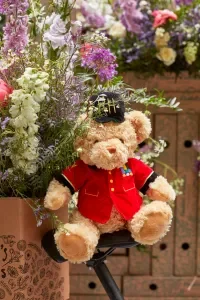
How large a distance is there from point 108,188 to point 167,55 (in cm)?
104

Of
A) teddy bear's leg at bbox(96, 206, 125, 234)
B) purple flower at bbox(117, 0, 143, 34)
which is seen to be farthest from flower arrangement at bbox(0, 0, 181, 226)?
purple flower at bbox(117, 0, 143, 34)

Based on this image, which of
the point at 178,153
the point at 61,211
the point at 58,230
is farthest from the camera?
the point at 178,153

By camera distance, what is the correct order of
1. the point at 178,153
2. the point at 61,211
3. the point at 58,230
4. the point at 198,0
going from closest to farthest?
the point at 58,230
the point at 61,211
the point at 198,0
the point at 178,153

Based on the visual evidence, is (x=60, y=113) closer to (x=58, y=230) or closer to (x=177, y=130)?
(x=58, y=230)

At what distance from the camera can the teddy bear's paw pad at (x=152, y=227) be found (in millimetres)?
1252

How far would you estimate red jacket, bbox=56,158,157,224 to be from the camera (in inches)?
50.6

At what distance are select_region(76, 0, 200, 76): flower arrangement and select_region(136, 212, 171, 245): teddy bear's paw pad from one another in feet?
3.46

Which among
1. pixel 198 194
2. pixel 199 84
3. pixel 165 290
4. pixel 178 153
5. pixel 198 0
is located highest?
pixel 198 0

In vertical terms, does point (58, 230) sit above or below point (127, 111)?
below

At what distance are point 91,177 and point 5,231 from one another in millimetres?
220

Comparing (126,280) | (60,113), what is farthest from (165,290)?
(60,113)

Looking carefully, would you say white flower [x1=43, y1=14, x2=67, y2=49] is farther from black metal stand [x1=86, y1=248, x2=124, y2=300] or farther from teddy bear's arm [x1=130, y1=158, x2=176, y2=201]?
black metal stand [x1=86, y1=248, x2=124, y2=300]

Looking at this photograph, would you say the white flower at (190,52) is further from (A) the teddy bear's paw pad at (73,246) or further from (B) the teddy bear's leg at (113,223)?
(A) the teddy bear's paw pad at (73,246)

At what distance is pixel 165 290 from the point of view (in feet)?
7.55
